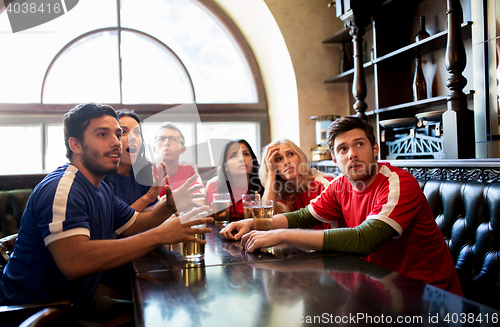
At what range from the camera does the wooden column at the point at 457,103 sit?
2.08 meters

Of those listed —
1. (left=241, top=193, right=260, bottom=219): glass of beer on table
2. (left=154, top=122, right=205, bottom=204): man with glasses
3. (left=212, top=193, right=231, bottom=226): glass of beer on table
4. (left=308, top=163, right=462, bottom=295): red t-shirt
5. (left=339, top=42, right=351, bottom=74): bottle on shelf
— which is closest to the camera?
(left=308, top=163, right=462, bottom=295): red t-shirt

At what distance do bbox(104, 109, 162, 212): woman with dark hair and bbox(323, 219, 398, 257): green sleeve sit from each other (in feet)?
3.85

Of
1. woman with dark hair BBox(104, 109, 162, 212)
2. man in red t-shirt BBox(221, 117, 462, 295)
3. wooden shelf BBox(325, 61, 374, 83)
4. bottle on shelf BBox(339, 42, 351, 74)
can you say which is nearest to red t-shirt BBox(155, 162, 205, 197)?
woman with dark hair BBox(104, 109, 162, 212)

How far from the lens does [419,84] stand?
2.94 meters

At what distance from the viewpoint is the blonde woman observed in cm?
240

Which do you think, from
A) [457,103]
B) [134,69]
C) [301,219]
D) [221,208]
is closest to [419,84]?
[457,103]

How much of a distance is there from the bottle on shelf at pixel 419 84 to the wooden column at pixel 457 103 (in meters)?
0.80

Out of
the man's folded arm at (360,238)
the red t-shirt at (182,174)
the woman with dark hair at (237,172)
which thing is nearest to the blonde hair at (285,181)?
the woman with dark hair at (237,172)

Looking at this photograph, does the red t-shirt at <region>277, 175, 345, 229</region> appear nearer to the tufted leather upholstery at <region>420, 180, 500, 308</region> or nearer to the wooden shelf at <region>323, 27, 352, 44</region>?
the tufted leather upholstery at <region>420, 180, 500, 308</region>

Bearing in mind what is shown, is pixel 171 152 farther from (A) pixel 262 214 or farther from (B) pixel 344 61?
(B) pixel 344 61

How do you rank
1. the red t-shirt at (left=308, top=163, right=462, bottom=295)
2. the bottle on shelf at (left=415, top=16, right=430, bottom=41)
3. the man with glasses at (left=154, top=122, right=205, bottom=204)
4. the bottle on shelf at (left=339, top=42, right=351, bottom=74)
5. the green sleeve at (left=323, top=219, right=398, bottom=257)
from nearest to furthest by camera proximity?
A: the green sleeve at (left=323, top=219, right=398, bottom=257) → the red t-shirt at (left=308, top=163, right=462, bottom=295) → the bottle on shelf at (left=415, top=16, right=430, bottom=41) → the man with glasses at (left=154, top=122, right=205, bottom=204) → the bottle on shelf at (left=339, top=42, right=351, bottom=74)

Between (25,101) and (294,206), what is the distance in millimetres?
3286

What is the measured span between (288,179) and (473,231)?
45.8 inches

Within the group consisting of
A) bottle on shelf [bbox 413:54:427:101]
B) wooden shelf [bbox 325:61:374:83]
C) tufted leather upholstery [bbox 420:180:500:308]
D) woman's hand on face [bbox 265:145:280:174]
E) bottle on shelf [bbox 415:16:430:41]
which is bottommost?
tufted leather upholstery [bbox 420:180:500:308]
